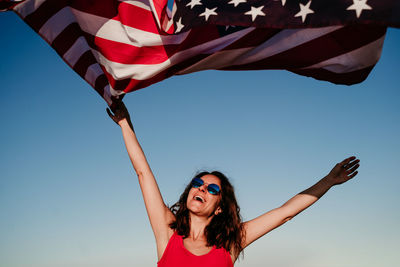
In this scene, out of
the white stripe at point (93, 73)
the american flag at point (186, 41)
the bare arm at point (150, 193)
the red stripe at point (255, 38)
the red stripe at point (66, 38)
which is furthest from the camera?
the white stripe at point (93, 73)

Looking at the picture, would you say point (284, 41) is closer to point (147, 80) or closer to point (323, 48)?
point (323, 48)

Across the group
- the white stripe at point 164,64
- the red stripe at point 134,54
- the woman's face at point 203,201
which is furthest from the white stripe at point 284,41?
the woman's face at point 203,201

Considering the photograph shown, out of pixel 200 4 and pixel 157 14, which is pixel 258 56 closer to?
pixel 200 4

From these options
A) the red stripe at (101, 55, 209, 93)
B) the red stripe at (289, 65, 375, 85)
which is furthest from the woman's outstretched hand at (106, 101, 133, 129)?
the red stripe at (289, 65, 375, 85)

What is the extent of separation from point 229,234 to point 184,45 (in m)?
2.45

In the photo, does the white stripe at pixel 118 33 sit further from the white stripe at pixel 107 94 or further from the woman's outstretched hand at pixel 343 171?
the woman's outstretched hand at pixel 343 171

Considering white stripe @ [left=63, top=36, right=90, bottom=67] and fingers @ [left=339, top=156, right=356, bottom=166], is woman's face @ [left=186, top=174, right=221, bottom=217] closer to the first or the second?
fingers @ [left=339, top=156, right=356, bottom=166]

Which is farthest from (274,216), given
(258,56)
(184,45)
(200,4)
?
(200,4)

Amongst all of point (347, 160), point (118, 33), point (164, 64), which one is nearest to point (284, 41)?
point (164, 64)

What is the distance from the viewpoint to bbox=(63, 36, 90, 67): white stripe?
519 centimetres

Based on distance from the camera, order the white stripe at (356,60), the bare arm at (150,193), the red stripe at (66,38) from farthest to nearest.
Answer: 1. the red stripe at (66,38)
2. the bare arm at (150,193)
3. the white stripe at (356,60)

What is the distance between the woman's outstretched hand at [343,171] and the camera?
5059 millimetres

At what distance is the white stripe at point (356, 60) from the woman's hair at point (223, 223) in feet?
7.26

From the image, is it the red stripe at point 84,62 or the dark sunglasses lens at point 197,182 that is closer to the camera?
the red stripe at point 84,62
